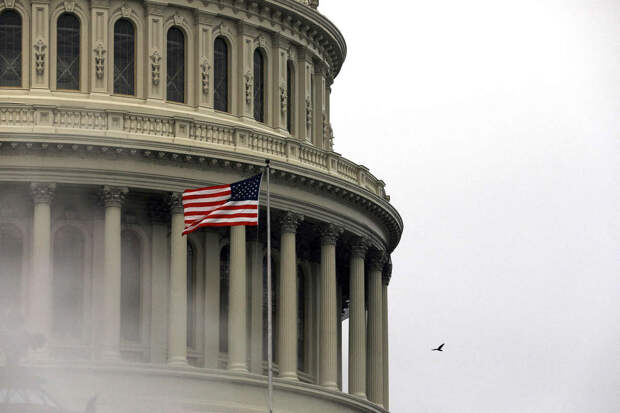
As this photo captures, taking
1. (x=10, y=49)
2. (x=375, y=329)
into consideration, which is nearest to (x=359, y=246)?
(x=375, y=329)

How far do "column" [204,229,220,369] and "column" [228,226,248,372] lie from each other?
847 mm

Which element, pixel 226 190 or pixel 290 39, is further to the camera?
pixel 290 39

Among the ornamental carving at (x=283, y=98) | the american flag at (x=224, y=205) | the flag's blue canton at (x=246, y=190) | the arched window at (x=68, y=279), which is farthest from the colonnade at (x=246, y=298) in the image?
the ornamental carving at (x=283, y=98)

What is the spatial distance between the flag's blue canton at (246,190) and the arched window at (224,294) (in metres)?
7.46

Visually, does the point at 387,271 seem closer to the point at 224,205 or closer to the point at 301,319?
the point at 301,319

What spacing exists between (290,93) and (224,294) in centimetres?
1038

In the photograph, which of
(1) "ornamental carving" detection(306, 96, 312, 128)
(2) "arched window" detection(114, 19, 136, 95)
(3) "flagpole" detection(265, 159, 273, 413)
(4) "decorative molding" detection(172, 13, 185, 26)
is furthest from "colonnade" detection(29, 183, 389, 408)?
(4) "decorative molding" detection(172, 13, 185, 26)

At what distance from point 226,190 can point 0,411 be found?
26.5 m

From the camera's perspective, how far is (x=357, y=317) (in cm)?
10894

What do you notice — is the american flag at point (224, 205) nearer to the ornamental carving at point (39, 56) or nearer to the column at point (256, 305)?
the column at point (256, 305)

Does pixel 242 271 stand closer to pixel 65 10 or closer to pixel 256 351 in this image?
pixel 256 351

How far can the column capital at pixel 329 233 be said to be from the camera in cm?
10681

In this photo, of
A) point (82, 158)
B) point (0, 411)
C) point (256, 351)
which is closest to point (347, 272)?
point (256, 351)

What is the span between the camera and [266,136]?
106m
